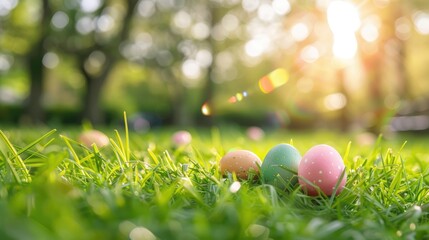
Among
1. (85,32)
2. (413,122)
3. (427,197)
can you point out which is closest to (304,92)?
(413,122)

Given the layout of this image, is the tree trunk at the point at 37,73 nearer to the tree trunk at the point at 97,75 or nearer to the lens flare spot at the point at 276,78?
the tree trunk at the point at 97,75

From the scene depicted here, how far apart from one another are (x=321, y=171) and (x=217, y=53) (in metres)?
17.3

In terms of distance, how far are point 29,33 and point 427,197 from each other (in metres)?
13.6

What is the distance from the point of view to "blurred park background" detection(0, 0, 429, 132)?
43.0ft

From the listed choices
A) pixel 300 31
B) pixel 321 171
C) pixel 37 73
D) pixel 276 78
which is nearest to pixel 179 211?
pixel 321 171

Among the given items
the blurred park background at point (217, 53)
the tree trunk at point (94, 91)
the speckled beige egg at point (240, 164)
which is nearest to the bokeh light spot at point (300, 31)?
the blurred park background at point (217, 53)

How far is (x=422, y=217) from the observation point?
4.32ft

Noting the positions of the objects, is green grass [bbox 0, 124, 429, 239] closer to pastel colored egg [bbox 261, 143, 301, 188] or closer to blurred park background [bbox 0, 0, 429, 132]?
pastel colored egg [bbox 261, 143, 301, 188]

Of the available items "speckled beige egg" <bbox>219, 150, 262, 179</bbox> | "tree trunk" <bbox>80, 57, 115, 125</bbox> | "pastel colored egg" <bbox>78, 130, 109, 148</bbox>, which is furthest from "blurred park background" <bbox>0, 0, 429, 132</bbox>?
"speckled beige egg" <bbox>219, 150, 262, 179</bbox>

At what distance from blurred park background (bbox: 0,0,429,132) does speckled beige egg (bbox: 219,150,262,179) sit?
5.66 meters

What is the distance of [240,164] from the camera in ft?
5.70

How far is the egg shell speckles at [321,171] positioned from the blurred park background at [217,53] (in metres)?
5.91

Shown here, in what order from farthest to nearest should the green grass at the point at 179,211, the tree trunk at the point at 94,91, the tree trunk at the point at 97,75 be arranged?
1. the tree trunk at the point at 94,91
2. the tree trunk at the point at 97,75
3. the green grass at the point at 179,211

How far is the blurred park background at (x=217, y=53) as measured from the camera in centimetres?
1309
